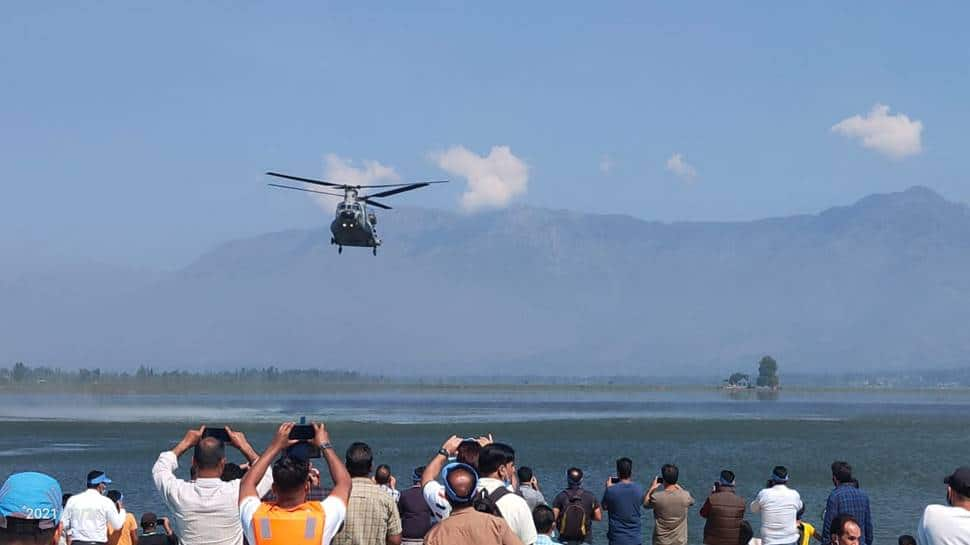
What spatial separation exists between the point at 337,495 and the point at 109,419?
4538 inches

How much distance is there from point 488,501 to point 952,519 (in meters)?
3.10

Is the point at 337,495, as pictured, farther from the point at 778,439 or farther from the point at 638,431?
the point at 638,431

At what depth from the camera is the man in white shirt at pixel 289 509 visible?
704 cm

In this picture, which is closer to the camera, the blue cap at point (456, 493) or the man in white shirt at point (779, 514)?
the blue cap at point (456, 493)

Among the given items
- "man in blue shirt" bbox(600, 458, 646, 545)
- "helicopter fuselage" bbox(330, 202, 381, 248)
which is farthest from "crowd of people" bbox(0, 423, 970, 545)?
"helicopter fuselage" bbox(330, 202, 381, 248)

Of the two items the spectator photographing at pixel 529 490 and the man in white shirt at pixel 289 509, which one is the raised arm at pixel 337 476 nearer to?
the man in white shirt at pixel 289 509

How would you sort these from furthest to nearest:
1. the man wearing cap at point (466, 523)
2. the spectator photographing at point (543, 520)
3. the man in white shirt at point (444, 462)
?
1. the spectator photographing at point (543, 520)
2. the man in white shirt at point (444, 462)
3. the man wearing cap at point (466, 523)

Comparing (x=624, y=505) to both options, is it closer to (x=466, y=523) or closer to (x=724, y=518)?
(x=724, y=518)

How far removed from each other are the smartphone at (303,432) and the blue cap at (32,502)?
88.9 inches

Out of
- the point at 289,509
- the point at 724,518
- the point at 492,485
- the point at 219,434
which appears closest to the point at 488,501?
the point at 492,485

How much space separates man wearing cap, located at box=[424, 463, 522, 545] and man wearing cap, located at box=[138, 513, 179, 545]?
232 inches

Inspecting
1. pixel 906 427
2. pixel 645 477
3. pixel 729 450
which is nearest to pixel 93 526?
pixel 645 477

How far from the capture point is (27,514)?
5332 mm

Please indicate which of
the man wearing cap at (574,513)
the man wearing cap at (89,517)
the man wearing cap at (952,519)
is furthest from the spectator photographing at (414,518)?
the man wearing cap at (952,519)
